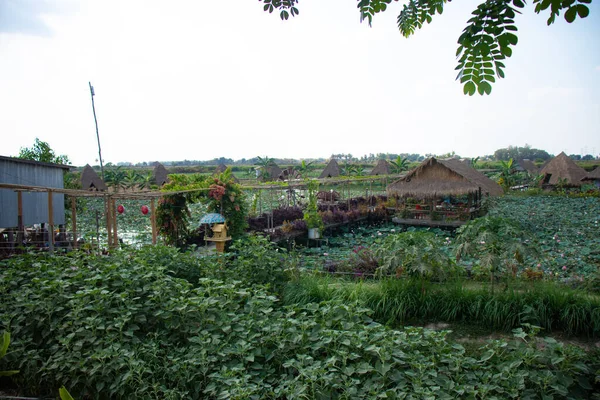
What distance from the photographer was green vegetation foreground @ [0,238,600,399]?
2.77m

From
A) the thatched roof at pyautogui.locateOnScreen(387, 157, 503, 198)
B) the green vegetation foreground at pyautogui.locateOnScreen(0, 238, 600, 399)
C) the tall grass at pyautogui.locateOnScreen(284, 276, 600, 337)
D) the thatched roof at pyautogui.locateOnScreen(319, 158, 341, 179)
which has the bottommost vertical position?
the tall grass at pyautogui.locateOnScreen(284, 276, 600, 337)

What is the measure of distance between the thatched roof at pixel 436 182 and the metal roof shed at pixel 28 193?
41.1ft

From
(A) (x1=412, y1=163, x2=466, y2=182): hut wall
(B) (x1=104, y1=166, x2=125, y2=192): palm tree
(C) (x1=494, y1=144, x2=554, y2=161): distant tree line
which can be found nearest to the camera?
(A) (x1=412, y1=163, x2=466, y2=182): hut wall

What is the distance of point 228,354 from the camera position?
3.12m

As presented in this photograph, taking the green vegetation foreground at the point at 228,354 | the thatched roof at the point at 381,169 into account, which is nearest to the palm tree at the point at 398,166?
the thatched roof at the point at 381,169

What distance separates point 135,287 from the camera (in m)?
3.88

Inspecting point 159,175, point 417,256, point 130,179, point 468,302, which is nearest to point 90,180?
point 130,179

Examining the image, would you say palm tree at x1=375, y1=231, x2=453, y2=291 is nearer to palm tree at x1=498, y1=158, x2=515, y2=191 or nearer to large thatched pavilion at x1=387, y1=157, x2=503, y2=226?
large thatched pavilion at x1=387, y1=157, x2=503, y2=226

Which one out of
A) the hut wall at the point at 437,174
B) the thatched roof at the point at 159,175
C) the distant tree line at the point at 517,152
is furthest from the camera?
the distant tree line at the point at 517,152

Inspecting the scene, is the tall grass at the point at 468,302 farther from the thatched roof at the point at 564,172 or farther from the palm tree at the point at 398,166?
the palm tree at the point at 398,166

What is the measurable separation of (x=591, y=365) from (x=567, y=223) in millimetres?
14678

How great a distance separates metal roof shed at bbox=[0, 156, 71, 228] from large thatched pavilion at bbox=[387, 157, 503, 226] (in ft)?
41.1

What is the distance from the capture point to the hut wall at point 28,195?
11211mm

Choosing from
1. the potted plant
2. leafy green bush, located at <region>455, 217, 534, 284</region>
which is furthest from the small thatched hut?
leafy green bush, located at <region>455, 217, 534, 284</region>
